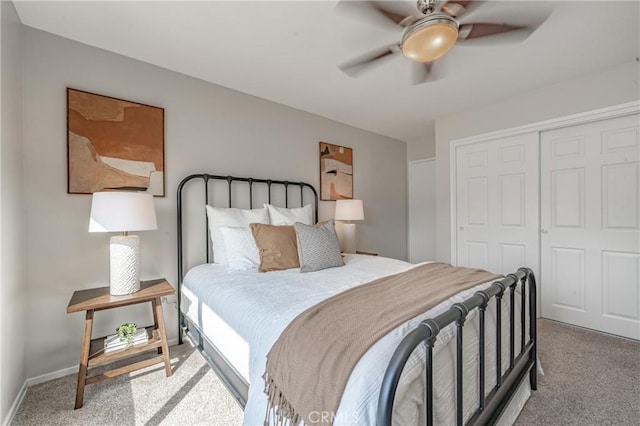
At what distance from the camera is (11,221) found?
5.20ft

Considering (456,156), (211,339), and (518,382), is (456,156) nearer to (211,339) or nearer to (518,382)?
(518,382)

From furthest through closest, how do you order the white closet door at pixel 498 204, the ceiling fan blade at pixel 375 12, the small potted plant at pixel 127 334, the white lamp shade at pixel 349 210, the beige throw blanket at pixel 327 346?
the white lamp shade at pixel 349 210 → the white closet door at pixel 498 204 → the small potted plant at pixel 127 334 → the ceiling fan blade at pixel 375 12 → the beige throw blanket at pixel 327 346

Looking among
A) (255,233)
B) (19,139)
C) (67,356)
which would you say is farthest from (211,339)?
(19,139)

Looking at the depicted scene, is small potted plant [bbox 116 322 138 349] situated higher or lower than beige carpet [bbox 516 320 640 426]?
higher

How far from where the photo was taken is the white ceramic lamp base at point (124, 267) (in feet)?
6.01

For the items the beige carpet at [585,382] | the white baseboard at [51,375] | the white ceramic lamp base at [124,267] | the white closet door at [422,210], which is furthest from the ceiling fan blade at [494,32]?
the white baseboard at [51,375]

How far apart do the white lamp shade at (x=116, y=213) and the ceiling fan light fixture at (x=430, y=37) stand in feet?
6.44

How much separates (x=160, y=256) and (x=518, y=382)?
2.67 m

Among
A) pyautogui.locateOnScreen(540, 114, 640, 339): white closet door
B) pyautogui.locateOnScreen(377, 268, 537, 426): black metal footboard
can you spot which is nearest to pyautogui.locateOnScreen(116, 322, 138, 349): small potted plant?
pyautogui.locateOnScreen(377, 268, 537, 426): black metal footboard

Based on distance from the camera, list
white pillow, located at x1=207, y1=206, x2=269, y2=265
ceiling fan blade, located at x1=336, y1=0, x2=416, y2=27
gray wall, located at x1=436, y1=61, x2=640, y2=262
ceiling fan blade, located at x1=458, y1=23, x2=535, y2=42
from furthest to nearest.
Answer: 1. gray wall, located at x1=436, y1=61, x2=640, y2=262
2. white pillow, located at x1=207, y1=206, x2=269, y2=265
3. ceiling fan blade, located at x1=458, y1=23, x2=535, y2=42
4. ceiling fan blade, located at x1=336, y1=0, x2=416, y2=27

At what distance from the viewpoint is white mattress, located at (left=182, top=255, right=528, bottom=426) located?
833mm

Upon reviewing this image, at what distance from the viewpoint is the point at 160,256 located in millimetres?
2359

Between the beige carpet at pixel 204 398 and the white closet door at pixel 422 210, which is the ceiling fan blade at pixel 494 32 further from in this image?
the white closet door at pixel 422 210

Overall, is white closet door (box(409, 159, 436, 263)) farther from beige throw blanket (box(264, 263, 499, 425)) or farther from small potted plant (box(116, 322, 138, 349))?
small potted plant (box(116, 322, 138, 349))
